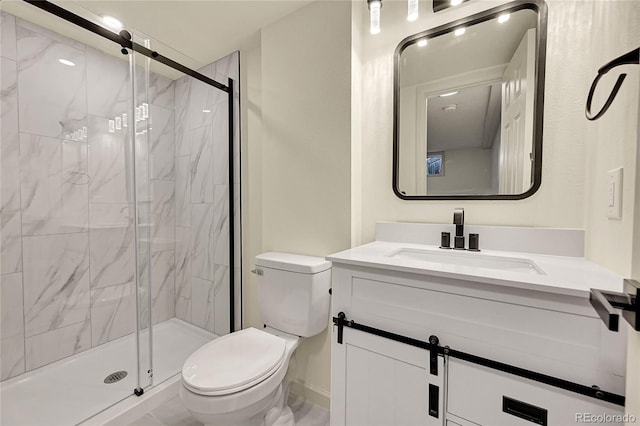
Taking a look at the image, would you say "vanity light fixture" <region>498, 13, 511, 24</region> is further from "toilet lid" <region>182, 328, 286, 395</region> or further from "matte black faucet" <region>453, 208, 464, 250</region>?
"toilet lid" <region>182, 328, 286, 395</region>

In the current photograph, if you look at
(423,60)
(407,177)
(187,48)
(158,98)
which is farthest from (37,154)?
(423,60)

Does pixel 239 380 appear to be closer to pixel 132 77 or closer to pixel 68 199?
pixel 68 199

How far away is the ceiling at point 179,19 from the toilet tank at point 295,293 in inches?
57.8

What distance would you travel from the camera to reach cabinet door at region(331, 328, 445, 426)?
32.8 inches

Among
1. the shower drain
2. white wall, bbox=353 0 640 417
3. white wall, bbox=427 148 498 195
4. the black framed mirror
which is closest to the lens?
white wall, bbox=353 0 640 417

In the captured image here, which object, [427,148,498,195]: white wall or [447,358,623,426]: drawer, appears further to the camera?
[427,148,498,195]: white wall

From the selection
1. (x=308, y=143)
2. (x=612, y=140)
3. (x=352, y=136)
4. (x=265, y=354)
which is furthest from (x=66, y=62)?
(x=612, y=140)

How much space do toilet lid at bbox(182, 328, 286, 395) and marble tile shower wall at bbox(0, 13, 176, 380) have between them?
1053 millimetres

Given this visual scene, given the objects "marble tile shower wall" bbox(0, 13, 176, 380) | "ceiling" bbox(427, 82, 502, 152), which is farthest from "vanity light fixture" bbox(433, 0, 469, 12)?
"marble tile shower wall" bbox(0, 13, 176, 380)

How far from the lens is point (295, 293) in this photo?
54.2 inches

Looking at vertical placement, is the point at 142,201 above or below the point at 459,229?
above

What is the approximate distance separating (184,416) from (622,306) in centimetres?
186

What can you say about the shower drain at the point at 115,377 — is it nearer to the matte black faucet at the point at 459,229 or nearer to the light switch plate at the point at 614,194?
the matte black faucet at the point at 459,229

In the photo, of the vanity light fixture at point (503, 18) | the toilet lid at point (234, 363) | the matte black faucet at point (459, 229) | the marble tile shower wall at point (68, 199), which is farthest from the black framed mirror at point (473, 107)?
the marble tile shower wall at point (68, 199)
